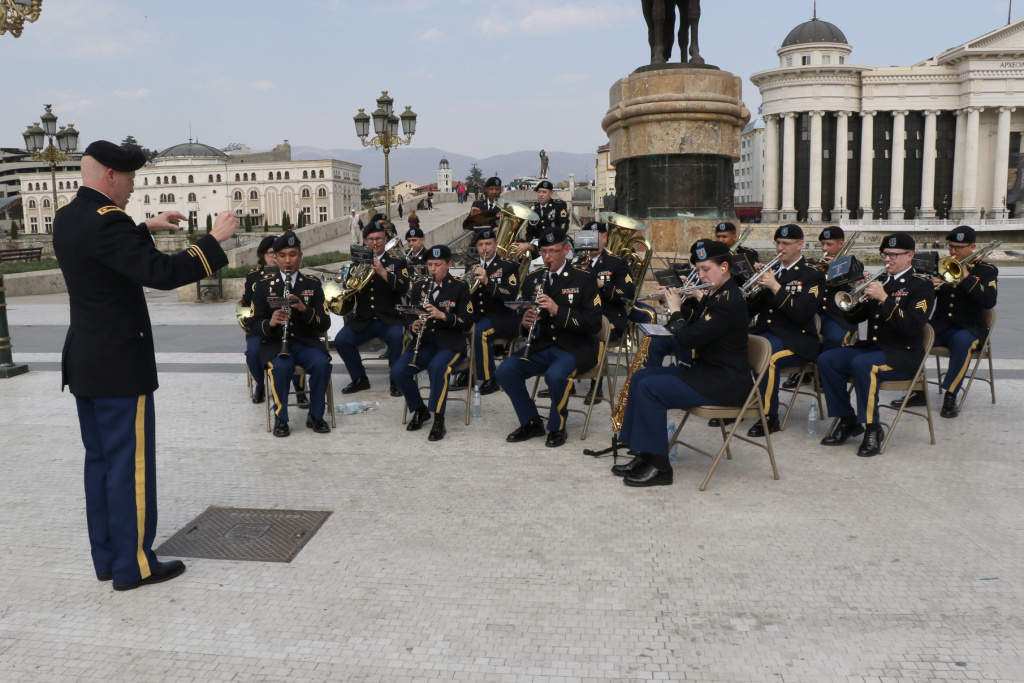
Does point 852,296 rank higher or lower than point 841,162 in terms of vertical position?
lower

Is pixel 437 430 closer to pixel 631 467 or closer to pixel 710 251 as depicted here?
pixel 631 467

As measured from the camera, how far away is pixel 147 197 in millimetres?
118812

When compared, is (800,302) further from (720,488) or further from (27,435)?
(27,435)

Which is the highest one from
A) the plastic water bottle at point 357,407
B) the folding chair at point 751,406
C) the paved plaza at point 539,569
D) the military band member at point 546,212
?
the military band member at point 546,212

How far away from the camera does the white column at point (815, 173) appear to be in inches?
2923

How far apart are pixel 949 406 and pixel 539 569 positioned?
181 inches

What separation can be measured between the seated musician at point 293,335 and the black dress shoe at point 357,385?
1380 mm

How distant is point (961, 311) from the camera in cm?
697

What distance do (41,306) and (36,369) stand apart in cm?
862

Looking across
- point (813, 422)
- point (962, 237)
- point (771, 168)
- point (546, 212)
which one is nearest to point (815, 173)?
point (771, 168)

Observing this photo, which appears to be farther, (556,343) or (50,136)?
(50,136)

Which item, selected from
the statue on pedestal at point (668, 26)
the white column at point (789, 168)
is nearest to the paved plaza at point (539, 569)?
the statue on pedestal at point (668, 26)

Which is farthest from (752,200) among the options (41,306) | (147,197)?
(41,306)

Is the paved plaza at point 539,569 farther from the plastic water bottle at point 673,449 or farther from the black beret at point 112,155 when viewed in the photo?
the black beret at point 112,155
